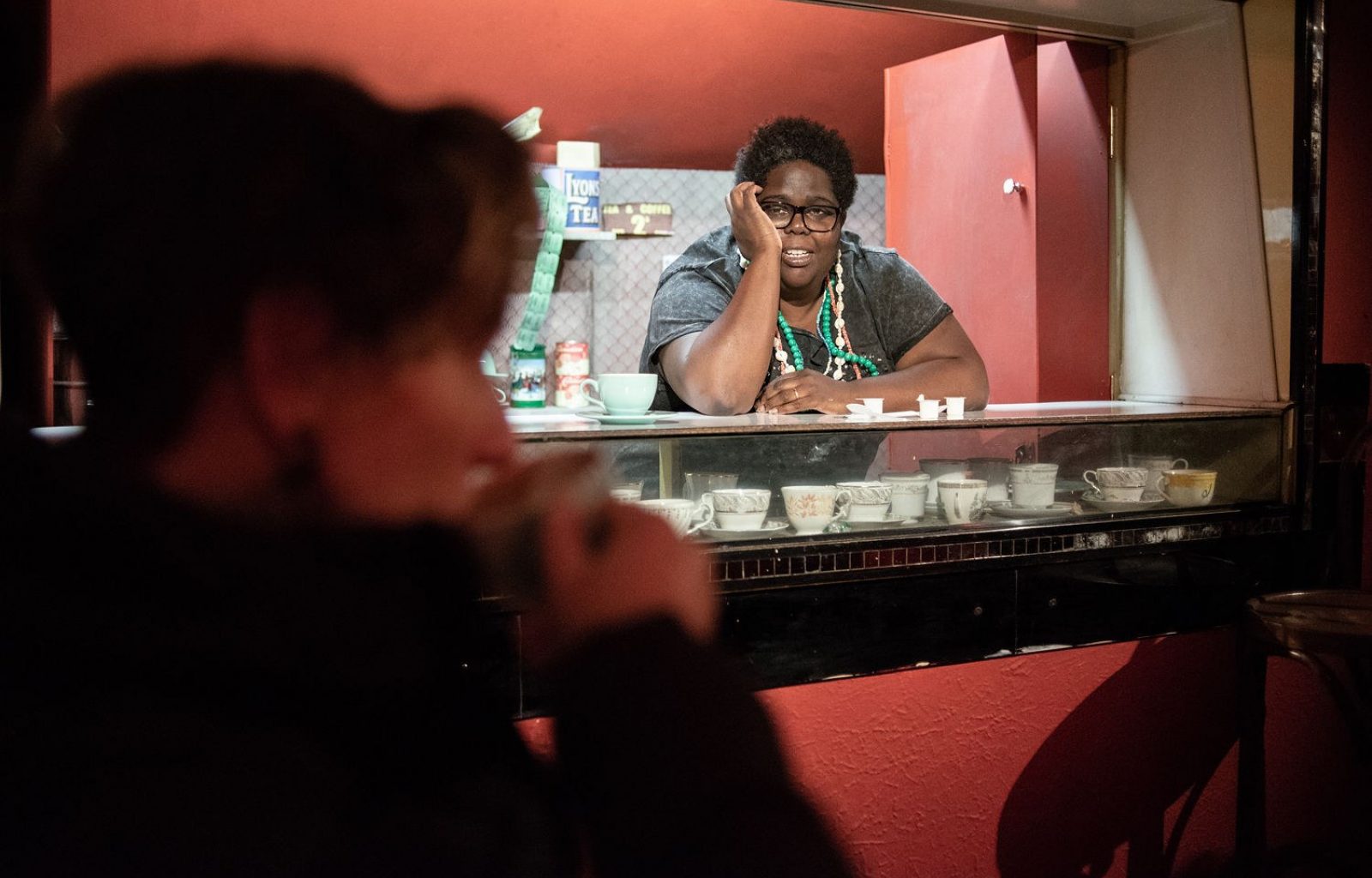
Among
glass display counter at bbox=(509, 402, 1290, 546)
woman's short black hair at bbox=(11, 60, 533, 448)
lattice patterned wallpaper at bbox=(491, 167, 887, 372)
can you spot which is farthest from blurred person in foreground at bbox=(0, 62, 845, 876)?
lattice patterned wallpaper at bbox=(491, 167, 887, 372)

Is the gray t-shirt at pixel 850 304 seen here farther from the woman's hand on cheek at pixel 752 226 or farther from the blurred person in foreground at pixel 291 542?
the blurred person in foreground at pixel 291 542

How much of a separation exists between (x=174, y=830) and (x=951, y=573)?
4.82 feet

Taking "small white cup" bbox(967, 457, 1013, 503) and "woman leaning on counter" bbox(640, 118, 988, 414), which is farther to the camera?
"woman leaning on counter" bbox(640, 118, 988, 414)

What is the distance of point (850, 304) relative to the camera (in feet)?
7.82

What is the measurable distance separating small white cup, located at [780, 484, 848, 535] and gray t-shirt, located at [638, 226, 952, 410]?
30.5 inches

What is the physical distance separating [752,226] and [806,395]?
0.40 meters

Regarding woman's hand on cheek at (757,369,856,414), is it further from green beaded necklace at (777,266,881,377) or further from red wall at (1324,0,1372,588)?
red wall at (1324,0,1372,588)

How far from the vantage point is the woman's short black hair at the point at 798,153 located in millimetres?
2381

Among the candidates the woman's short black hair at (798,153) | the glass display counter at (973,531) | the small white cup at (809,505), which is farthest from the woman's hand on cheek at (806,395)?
the woman's short black hair at (798,153)

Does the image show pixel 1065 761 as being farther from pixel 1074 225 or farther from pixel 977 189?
pixel 977 189

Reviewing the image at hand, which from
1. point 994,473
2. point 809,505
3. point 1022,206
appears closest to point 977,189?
point 1022,206

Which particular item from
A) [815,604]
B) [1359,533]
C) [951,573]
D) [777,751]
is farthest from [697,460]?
[1359,533]

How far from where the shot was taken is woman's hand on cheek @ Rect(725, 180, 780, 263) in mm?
2070

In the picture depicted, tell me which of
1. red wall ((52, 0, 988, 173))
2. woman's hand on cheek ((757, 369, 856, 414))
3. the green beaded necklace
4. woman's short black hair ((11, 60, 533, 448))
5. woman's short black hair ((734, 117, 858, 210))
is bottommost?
woman's hand on cheek ((757, 369, 856, 414))
